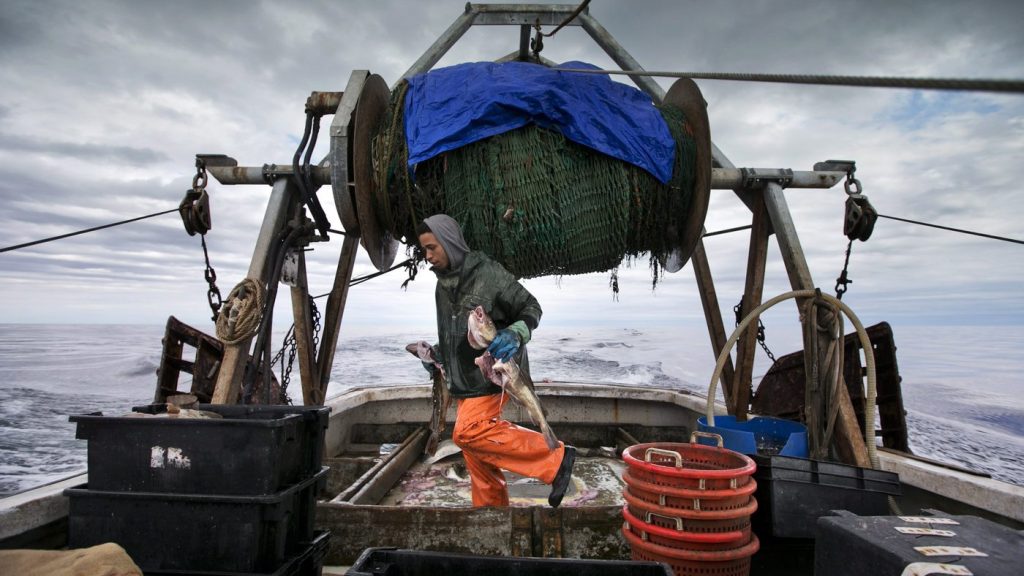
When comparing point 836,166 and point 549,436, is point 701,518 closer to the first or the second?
point 549,436

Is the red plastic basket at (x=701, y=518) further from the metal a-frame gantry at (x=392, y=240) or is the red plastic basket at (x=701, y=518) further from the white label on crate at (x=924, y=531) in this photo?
the metal a-frame gantry at (x=392, y=240)

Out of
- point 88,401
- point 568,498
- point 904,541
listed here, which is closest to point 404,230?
point 568,498

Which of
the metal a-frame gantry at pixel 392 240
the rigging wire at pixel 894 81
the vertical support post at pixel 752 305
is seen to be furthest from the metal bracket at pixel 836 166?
the rigging wire at pixel 894 81

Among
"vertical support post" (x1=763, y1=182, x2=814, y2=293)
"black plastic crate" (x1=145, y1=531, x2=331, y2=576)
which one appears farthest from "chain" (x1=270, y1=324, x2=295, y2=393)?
"vertical support post" (x1=763, y1=182, x2=814, y2=293)

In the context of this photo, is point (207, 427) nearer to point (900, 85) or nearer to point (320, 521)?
point (320, 521)

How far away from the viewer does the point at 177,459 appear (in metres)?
1.98

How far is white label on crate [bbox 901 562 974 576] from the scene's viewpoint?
1195mm

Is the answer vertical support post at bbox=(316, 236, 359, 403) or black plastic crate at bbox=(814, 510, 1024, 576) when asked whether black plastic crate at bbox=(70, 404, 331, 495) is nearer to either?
black plastic crate at bbox=(814, 510, 1024, 576)

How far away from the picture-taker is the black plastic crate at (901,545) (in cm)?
126

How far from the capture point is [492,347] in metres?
2.96

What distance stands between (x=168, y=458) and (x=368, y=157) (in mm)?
2097

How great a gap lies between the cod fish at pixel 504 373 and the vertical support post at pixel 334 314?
1620 millimetres

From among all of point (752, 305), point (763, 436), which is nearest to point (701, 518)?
point (763, 436)

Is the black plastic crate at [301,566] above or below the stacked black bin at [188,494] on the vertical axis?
below
